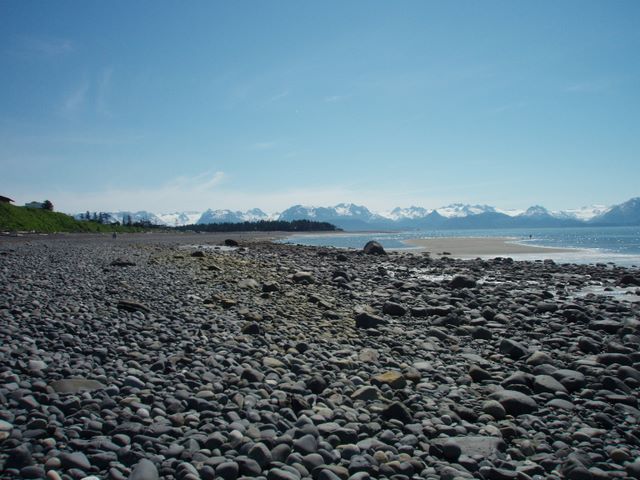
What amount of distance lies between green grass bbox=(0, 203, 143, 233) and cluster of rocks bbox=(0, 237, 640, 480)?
68.8m

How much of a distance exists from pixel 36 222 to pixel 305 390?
8610 cm

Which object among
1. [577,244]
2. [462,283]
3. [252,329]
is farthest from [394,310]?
[577,244]

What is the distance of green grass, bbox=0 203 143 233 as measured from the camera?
69000 mm

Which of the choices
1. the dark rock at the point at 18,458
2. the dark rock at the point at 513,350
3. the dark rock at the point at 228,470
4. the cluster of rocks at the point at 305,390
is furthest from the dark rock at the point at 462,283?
the dark rock at the point at 18,458

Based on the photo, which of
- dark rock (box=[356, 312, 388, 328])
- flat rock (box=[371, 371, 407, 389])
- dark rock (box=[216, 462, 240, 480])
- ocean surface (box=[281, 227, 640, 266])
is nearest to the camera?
dark rock (box=[216, 462, 240, 480])

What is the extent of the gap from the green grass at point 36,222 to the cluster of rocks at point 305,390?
68.8 meters

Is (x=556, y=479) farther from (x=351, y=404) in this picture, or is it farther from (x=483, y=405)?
(x=351, y=404)

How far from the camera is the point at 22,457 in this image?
3.80 metres

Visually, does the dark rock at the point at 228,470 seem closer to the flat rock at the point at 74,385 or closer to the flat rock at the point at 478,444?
the flat rock at the point at 478,444

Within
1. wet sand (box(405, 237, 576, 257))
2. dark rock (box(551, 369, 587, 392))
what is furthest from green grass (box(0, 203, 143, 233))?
dark rock (box(551, 369, 587, 392))

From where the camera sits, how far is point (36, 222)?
247 feet

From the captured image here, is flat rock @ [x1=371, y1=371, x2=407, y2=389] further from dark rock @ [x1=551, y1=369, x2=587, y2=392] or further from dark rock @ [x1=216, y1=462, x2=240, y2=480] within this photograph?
dark rock @ [x1=216, y1=462, x2=240, y2=480]

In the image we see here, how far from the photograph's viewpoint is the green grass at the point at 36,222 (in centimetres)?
6900

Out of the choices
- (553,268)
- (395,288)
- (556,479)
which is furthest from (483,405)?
(553,268)
